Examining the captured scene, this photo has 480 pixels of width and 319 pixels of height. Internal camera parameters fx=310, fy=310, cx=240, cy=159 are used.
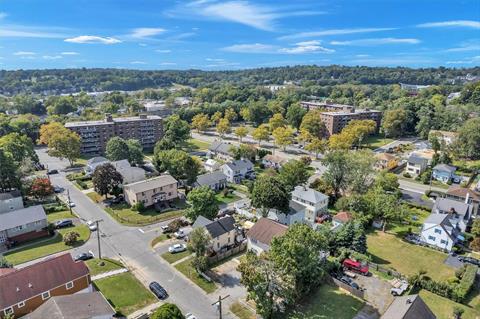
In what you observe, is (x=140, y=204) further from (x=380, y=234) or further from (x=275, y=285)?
(x=380, y=234)

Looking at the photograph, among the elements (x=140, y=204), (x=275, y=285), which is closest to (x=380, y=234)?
(x=275, y=285)

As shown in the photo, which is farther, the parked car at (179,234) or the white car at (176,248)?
the parked car at (179,234)

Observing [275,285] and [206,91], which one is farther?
[206,91]

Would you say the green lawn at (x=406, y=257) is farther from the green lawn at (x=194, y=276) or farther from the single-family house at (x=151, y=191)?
the single-family house at (x=151, y=191)

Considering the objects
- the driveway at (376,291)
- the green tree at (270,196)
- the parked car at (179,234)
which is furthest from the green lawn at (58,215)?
the driveway at (376,291)

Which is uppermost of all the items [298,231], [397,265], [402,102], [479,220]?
[402,102]

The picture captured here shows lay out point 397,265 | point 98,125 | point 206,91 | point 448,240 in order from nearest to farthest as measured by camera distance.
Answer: point 397,265 < point 448,240 < point 98,125 < point 206,91

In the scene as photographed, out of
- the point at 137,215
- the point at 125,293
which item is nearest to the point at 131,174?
the point at 137,215

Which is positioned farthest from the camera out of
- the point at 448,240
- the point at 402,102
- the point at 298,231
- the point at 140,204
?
the point at 402,102

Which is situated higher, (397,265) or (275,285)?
(275,285)
